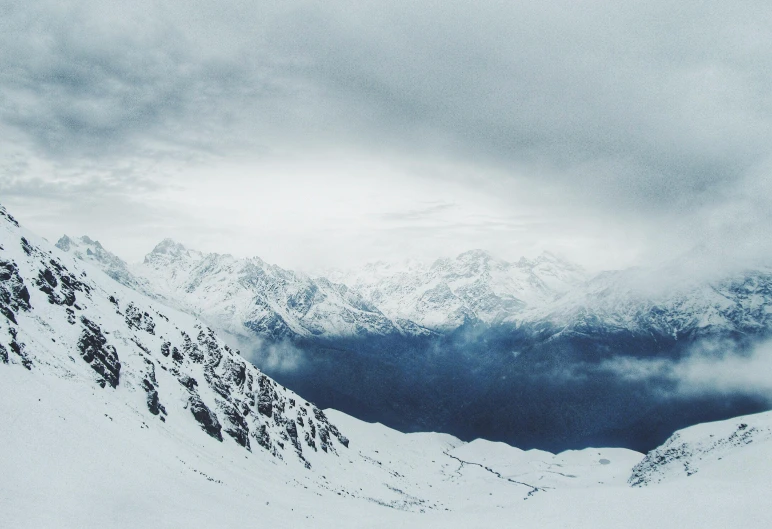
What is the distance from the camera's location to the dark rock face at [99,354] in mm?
68500

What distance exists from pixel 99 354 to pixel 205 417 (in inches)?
888

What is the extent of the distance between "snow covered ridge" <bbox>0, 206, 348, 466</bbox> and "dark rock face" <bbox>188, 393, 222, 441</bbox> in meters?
0.19

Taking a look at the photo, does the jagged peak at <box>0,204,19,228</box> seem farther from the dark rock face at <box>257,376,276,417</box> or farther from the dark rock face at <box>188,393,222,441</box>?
the dark rock face at <box>257,376,276,417</box>

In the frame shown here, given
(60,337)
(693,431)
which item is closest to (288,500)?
(60,337)

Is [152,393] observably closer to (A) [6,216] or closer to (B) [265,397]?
(B) [265,397]

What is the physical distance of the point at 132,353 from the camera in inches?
3238

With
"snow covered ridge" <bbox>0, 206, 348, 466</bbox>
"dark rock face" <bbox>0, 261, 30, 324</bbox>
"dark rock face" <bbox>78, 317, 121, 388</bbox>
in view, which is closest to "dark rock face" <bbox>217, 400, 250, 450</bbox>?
"snow covered ridge" <bbox>0, 206, 348, 466</bbox>

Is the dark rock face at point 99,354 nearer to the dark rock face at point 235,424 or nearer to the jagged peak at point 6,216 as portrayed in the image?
the dark rock face at point 235,424

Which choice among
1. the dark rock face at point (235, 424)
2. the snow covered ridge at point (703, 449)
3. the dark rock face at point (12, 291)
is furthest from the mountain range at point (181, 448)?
the snow covered ridge at point (703, 449)

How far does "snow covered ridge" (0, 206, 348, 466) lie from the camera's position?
64.0 meters

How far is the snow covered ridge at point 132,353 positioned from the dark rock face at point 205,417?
0.63 ft

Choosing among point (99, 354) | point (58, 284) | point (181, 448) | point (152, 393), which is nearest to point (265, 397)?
point (152, 393)

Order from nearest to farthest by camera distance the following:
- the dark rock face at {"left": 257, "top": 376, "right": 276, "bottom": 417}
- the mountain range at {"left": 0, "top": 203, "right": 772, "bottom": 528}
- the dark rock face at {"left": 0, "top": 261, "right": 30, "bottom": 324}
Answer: the mountain range at {"left": 0, "top": 203, "right": 772, "bottom": 528}
the dark rock face at {"left": 0, "top": 261, "right": 30, "bottom": 324}
the dark rock face at {"left": 257, "top": 376, "right": 276, "bottom": 417}

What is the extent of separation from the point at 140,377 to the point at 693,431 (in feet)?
516
